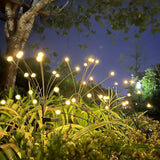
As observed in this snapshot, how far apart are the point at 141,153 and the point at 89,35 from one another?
6609mm

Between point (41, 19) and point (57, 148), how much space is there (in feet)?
24.3

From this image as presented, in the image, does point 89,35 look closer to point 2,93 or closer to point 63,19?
point 63,19

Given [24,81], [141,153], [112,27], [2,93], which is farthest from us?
[24,81]

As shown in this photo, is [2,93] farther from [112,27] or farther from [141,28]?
[141,28]

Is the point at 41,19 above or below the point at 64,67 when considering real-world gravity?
above

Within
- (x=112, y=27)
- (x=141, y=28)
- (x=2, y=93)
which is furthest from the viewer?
(x=112, y=27)

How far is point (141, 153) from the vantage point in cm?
134

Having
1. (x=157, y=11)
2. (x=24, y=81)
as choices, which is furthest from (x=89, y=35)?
(x=24, y=81)

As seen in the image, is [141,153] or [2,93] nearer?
[141,153]

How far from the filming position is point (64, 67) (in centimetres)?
2314

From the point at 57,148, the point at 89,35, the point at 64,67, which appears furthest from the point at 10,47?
the point at 64,67

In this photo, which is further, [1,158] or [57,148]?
[1,158]

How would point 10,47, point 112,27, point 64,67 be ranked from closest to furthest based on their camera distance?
point 10,47, point 112,27, point 64,67

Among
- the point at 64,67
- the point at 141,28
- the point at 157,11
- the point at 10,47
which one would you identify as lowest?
the point at 64,67
